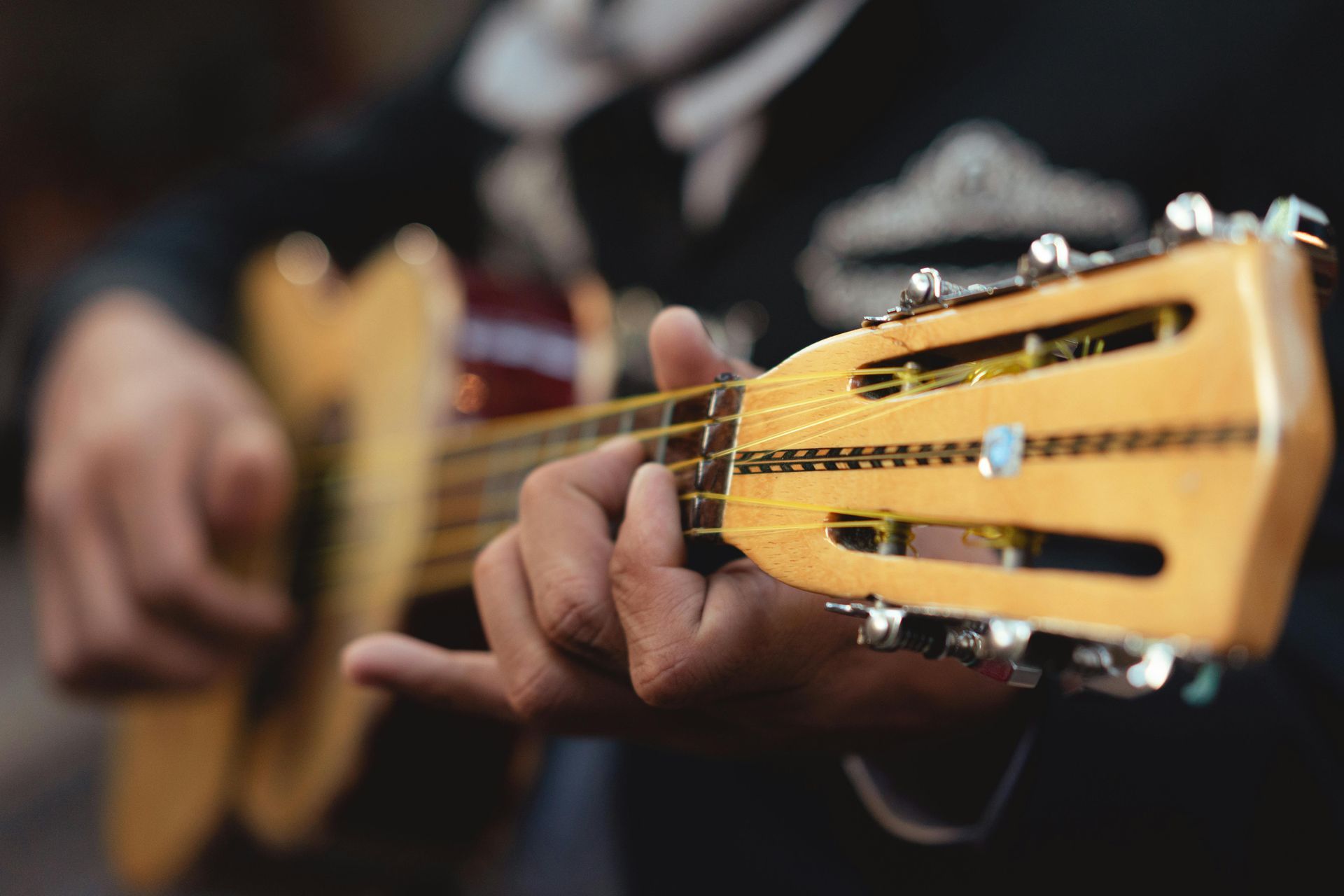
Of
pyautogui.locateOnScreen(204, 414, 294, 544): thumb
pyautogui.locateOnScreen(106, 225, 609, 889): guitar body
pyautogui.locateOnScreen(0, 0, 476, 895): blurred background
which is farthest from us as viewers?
pyautogui.locateOnScreen(0, 0, 476, 895): blurred background

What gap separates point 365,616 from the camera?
0.73 metres

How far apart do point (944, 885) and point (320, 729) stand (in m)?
0.56

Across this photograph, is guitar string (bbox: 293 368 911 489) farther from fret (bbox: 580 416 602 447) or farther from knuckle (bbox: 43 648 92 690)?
knuckle (bbox: 43 648 92 690)

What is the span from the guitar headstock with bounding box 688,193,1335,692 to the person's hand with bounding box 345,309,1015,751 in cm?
3

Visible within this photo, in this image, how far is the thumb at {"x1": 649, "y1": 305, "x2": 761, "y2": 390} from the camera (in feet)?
1.30

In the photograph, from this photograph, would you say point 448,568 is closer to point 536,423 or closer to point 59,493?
point 536,423

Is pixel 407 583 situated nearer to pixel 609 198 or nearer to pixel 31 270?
pixel 609 198

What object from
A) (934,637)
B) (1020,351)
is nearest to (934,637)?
(934,637)

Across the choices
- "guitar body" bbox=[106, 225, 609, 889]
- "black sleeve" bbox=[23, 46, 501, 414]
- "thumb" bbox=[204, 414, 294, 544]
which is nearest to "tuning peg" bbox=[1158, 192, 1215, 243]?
"guitar body" bbox=[106, 225, 609, 889]

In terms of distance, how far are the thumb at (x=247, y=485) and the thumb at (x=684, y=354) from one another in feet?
1.91

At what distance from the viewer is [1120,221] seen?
621 millimetres

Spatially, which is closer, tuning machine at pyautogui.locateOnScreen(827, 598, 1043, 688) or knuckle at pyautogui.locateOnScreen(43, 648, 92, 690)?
tuning machine at pyautogui.locateOnScreen(827, 598, 1043, 688)

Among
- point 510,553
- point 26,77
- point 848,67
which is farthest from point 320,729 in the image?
point 26,77

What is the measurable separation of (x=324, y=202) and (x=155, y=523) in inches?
26.5
